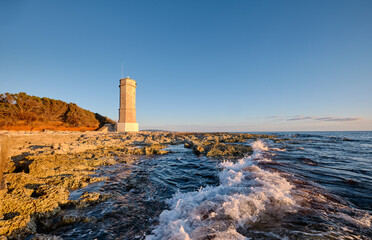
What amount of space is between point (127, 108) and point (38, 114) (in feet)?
43.5

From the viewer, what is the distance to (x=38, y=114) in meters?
23.5

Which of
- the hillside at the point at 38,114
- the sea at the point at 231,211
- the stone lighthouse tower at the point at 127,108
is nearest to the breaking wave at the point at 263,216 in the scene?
the sea at the point at 231,211

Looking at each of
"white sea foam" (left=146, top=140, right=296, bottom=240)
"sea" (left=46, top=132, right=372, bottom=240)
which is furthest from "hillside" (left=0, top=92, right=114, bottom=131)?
"white sea foam" (left=146, top=140, right=296, bottom=240)

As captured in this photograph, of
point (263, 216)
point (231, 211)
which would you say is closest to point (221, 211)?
point (231, 211)

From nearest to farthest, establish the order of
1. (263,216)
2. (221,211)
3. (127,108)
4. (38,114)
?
(263,216) → (221,211) → (38,114) → (127,108)

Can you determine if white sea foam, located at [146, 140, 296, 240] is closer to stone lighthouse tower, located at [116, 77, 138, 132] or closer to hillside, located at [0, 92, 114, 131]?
hillside, located at [0, 92, 114, 131]

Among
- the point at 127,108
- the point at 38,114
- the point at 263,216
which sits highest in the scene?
the point at 127,108

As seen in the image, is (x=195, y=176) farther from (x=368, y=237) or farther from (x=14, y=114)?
(x=14, y=114)

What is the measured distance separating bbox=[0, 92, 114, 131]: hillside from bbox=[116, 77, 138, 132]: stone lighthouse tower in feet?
23.7

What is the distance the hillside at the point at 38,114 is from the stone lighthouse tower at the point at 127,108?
285 inches

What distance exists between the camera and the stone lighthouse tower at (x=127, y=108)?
101 ft

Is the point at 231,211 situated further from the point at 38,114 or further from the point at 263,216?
the point at 38,114

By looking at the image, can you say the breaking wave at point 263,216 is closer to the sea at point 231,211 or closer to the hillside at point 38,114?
the sea at point 231,211

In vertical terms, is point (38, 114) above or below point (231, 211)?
above
